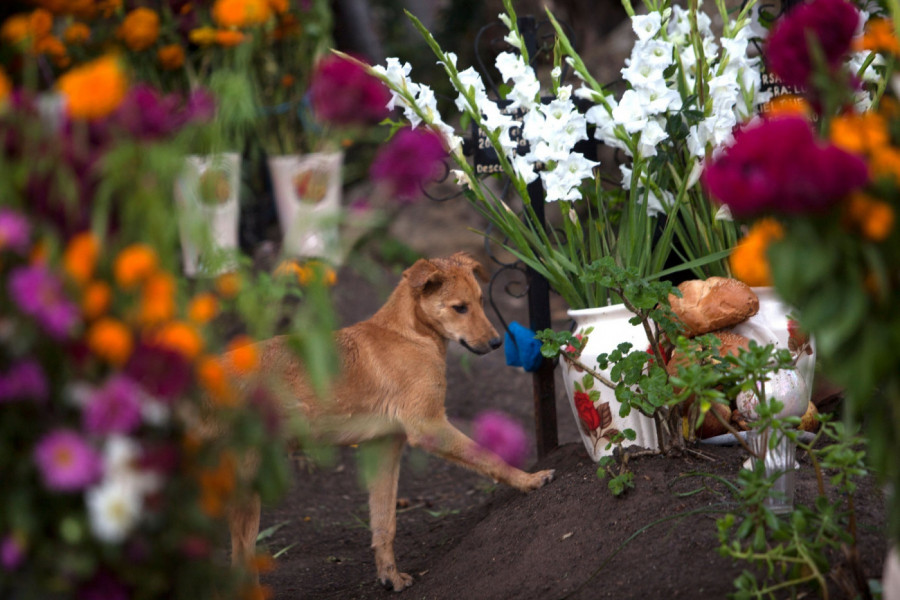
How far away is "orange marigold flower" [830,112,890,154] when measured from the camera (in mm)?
1480

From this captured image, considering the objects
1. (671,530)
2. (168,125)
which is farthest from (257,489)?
(671,530)

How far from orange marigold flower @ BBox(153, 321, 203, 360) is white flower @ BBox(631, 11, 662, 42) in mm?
2319

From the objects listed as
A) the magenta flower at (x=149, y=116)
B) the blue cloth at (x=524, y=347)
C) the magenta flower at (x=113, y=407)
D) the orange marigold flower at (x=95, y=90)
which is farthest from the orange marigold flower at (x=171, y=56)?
the magenta flower at (x=113, y=407)

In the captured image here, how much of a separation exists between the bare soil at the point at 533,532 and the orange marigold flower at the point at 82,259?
0.54 m

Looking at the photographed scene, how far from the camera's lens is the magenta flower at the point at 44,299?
4.69 ft

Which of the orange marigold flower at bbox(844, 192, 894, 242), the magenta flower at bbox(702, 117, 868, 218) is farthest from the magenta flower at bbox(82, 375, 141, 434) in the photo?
the orange marigold flower at bbox(844, 192, 894, 242)

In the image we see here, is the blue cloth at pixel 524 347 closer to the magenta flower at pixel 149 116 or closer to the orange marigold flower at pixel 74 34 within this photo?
the magenta flower at pixel 149 116

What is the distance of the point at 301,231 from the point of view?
1.75 meters

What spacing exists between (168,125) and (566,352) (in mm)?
1921

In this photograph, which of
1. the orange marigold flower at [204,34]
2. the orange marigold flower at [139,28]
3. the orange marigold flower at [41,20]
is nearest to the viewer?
the orange marigold flower at [41,20]

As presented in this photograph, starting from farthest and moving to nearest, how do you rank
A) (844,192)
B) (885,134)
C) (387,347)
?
(387,347)
(885,134)
(844,192)

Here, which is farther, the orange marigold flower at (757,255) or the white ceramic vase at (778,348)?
the white ceramic vase at (778,348)

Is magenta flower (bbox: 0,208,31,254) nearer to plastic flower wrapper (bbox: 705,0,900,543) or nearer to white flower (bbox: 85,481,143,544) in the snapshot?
white flower (bbox: 85,481,143,544)

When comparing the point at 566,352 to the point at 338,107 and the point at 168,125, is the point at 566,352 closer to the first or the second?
the point at 338,107
